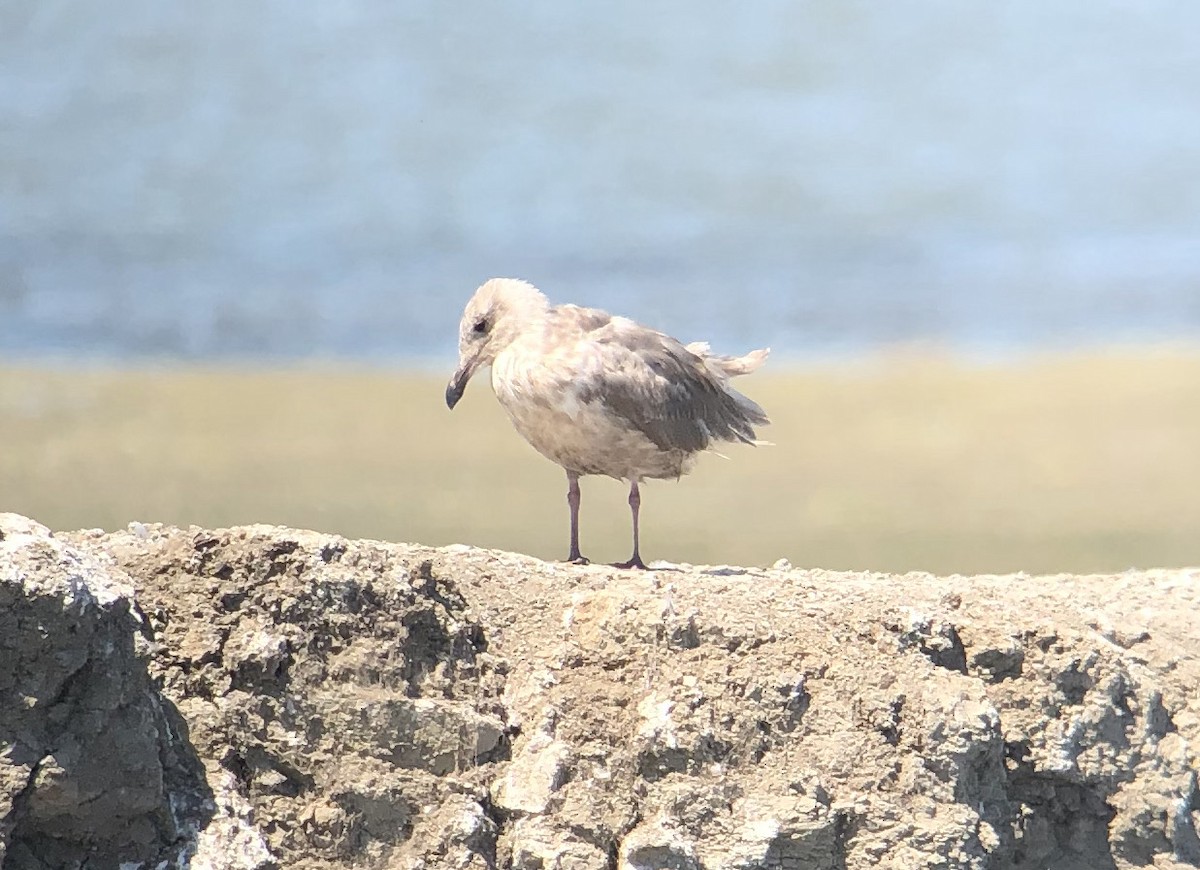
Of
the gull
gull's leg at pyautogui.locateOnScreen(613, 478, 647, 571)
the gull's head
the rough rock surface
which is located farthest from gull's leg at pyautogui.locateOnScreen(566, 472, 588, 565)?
the rough rock surface

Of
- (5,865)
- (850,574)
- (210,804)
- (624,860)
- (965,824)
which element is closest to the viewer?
(5,865)

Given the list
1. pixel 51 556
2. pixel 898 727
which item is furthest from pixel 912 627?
pixel 51 556

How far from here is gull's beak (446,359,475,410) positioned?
6.61 m

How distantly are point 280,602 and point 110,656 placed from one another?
647mm

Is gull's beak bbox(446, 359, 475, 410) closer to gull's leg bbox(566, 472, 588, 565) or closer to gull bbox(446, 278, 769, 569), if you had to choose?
gull bbox(446, 278, 769, 569)

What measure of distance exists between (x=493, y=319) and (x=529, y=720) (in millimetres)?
2380

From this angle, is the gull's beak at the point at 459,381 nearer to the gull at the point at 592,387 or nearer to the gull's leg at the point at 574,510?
the gull at the point at 592,387

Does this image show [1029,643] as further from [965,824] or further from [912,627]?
[965,824]

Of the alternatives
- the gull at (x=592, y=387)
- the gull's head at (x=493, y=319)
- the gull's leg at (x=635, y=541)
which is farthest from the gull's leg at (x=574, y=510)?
the gull's head at (x=493, y=319)

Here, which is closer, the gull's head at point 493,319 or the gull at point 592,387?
the gull at point 592,387

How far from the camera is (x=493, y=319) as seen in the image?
651cm

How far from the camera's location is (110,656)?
3801 mm

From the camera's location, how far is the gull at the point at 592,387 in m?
6.13

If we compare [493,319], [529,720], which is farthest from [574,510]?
[529,720]
